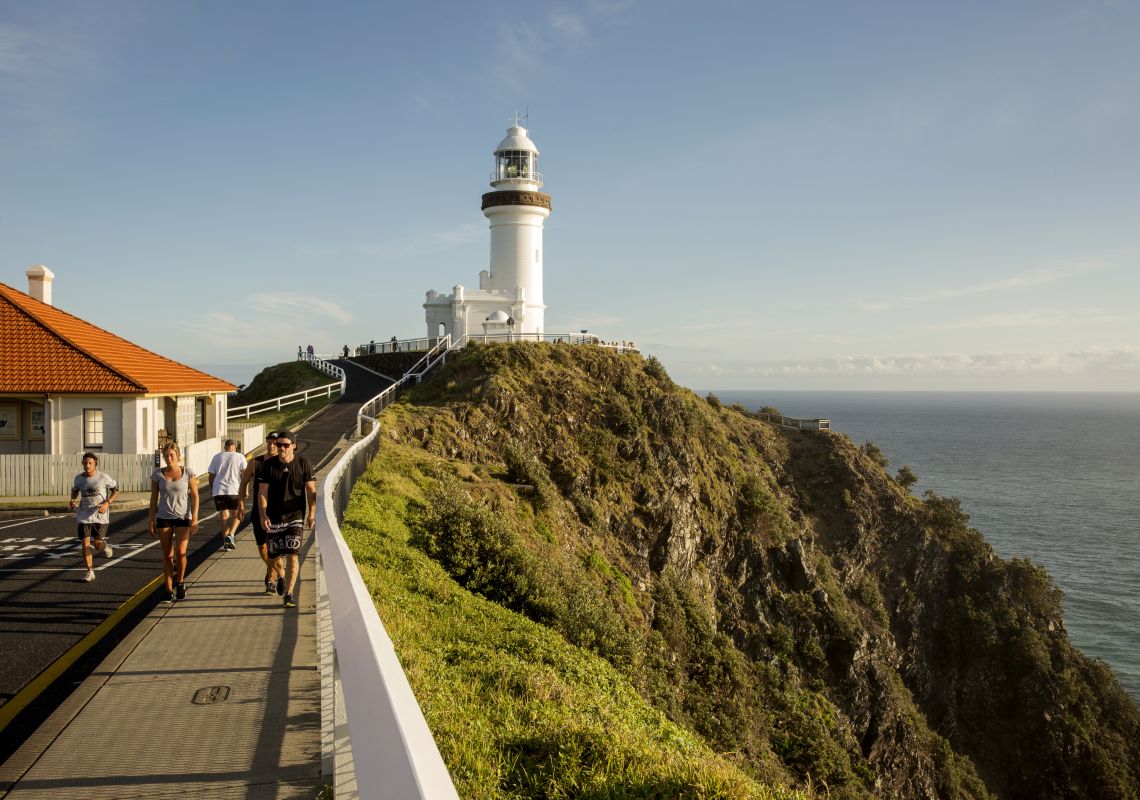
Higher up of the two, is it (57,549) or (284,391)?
(284,391)

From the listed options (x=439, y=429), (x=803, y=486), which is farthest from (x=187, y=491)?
(x=803, y=486)

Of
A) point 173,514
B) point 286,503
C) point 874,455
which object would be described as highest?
point 286,503

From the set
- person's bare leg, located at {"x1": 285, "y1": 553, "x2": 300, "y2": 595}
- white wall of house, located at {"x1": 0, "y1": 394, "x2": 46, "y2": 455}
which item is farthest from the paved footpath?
white wall of house, located at {"x1": 0, "y1": 394, "x2": 46, "y2": 455}

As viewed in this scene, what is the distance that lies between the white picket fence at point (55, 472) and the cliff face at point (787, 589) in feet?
25.9

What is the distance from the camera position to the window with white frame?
21.8 m

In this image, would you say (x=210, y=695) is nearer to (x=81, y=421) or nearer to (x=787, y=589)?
(x=81, y=421)

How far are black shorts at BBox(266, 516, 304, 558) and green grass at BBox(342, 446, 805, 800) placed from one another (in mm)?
1030

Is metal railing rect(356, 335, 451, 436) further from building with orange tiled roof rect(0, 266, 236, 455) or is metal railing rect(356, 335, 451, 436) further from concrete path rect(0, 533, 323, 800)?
concrete path rect(0, 533, 323, 800)

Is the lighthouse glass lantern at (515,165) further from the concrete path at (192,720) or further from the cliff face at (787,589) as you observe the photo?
the concrete path at (192,720)

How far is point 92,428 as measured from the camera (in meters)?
21.9

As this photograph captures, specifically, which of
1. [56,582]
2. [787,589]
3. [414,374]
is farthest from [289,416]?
[787,589]

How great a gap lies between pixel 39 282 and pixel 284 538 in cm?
2603

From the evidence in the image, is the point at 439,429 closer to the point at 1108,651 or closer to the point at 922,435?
the point at 1108,651

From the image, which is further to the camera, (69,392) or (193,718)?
(69,392)
